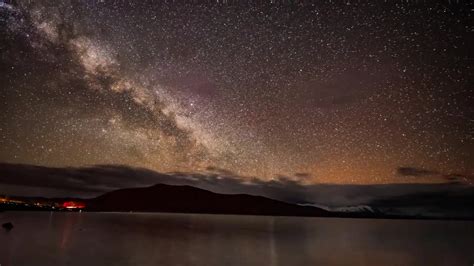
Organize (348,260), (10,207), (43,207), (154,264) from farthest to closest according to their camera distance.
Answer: (43,207) → (10,207) → (348,260) → (154,264)

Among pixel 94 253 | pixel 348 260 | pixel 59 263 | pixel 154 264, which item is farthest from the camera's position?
pixel 348 260

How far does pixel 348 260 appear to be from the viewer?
39812 millimetres

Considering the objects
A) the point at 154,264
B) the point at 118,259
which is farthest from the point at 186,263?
the point at 118,259

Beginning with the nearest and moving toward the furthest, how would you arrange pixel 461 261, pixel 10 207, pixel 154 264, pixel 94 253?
pixel 154 264
pixel 94 253
pixel 461 261
pixel 10 207

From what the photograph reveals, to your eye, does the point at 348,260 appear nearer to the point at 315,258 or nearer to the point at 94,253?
the point at 315,258

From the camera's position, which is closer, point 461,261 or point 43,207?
point 461,261

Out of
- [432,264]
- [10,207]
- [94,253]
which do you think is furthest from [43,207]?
[432,264]

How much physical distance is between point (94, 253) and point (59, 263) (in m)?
6.99

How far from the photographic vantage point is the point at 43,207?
614ft

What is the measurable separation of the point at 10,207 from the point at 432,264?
156353 mm

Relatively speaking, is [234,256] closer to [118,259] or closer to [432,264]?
[118,259]

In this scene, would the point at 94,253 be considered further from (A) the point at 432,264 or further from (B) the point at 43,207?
(B) the point at 43,207

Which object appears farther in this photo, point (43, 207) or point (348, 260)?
point (43, 207)

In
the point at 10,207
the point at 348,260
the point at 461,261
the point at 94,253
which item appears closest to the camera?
the point at 94,253
